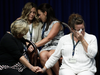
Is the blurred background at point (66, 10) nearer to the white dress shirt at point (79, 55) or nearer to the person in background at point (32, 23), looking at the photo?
the person in background at point (32, 23)

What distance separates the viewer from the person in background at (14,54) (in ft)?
8.22

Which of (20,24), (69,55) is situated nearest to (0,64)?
(20,24)

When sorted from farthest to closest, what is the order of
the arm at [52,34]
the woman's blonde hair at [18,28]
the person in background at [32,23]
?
the person in background at [32,23]
the arm at [52,34]
the woman's blonde hair at [18,28]

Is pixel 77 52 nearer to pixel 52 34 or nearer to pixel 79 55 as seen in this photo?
pixel 79 55

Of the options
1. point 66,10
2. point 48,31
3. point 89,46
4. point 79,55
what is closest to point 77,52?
point 79,55

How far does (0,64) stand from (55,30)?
1.12 m

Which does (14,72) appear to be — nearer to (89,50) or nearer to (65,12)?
(89,50)

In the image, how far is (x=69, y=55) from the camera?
2578 millimetres

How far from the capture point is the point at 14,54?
2.53m

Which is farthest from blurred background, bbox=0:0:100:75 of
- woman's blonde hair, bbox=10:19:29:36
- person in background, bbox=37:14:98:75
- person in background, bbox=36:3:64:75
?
woman's blonde hair, bbox=10:19:29:36

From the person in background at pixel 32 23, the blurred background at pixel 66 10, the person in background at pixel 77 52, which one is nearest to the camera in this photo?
the person in background at pixel 77 52

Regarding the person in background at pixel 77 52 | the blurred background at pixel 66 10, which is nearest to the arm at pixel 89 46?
the person in background at pixel 77 52

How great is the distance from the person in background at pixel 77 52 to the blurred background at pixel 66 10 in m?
1.48

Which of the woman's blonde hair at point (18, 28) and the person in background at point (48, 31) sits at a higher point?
the woman's blonde hair at point (18, 28)
